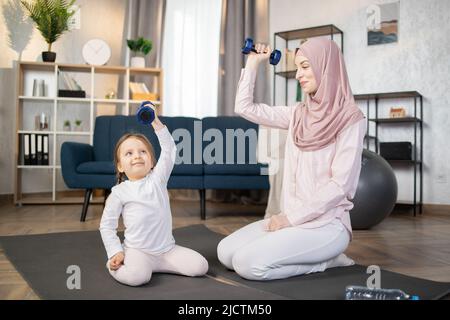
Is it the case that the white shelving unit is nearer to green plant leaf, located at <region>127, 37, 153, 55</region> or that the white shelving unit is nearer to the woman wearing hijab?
green plant leaf, located at <region>127, 37, 153, 55</region>

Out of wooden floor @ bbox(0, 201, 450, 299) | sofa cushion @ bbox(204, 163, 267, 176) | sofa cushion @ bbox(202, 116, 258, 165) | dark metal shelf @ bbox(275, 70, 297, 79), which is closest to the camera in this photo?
wooden floor @ bbox(0, 201, 450, 299)

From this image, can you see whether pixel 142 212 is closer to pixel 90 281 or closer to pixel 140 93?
pixel 90 281

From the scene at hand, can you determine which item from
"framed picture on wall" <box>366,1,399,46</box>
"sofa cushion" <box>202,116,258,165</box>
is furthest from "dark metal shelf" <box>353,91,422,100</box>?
"sofa cushion" <box>202,116,258,165</box>

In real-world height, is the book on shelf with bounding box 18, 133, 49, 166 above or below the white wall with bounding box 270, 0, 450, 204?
below

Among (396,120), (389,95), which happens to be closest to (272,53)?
(396,120)

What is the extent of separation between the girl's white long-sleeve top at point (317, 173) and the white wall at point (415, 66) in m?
2.87

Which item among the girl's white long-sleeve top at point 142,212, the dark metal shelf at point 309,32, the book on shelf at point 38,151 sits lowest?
the girl's white long-sleeve top at point 142,212

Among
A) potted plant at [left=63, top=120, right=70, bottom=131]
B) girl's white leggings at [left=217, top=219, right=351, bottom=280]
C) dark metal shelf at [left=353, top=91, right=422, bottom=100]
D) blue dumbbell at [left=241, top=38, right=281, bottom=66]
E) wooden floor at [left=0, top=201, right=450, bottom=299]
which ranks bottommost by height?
wooden floor at [left=0, top=201, right=450, bottom=299]

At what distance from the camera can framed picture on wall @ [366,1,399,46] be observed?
4.53 meters

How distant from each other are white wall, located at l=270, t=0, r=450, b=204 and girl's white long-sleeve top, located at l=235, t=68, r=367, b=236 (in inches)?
113

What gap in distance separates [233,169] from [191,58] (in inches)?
86.8

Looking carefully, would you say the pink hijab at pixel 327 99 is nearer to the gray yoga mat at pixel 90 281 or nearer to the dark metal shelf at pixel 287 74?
the gray yoga mat at pixel 90 281

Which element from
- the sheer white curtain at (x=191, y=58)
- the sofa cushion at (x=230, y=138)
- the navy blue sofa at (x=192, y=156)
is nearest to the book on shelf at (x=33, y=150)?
the navy blue sofa at (x=192, y=156)

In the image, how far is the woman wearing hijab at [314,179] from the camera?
5.58 feet
